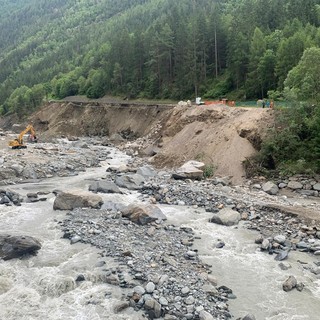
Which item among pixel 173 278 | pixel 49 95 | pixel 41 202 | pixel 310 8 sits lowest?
pixel 49 95

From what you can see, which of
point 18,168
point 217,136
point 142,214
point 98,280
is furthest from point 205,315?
point 18,168

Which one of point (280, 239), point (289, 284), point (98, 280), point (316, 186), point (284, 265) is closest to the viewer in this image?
point (289, 284)

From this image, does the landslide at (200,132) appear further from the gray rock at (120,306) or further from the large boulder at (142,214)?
the gray rock at (120,306)

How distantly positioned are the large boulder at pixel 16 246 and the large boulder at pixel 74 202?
21.7 feet

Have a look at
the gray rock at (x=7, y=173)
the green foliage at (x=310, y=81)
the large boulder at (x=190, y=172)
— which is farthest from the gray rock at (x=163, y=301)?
the gray rock at (x=7, y=173)

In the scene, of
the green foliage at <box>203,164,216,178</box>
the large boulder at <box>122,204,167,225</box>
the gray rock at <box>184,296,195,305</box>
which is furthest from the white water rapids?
the green foliage at <box>203,164,216,178</box>

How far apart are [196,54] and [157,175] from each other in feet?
118

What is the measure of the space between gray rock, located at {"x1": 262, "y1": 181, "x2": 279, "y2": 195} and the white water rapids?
754 cm

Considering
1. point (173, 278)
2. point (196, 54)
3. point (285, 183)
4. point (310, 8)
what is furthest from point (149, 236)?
point (310, 8)

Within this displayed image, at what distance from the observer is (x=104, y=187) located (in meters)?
30.7

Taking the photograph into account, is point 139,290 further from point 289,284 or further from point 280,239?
point 280,239

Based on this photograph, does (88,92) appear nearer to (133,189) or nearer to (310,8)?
(310,8)

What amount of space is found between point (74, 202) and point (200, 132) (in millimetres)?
18690

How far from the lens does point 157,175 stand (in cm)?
3566
